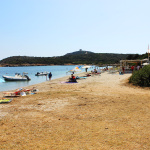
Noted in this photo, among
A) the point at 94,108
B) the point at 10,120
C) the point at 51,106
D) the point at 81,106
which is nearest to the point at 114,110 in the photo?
the point at 94,108

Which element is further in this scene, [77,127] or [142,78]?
[142,78]

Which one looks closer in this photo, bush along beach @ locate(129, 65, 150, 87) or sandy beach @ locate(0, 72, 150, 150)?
sandy beach @ locate(0, 72, 150, 150)

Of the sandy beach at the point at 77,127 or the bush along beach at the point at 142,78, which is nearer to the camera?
the sandy beach at the point at 77,127

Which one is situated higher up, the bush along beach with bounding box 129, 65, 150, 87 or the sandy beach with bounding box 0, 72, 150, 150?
the bush along beach with bounding box 129, 65, 150, 87

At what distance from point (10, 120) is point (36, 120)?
93 cm

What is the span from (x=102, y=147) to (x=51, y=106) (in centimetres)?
475

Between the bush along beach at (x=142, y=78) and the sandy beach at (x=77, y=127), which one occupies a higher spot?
the bush along beach at (x=142, y=78)

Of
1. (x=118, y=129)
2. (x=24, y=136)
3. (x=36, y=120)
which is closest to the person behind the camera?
(x=24, y=136)

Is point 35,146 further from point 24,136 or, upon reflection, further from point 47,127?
point 47,127

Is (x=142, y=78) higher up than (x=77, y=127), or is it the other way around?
(x=142, y=78)

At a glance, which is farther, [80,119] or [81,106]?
[81,106]

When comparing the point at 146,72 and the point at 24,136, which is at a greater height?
the point at 146,72

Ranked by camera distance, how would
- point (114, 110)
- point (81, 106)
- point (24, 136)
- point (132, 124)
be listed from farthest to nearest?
point (81, 106) → point (114, 110) → point (132, 124) → point (24, 136)

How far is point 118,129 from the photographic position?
5.40 metres
